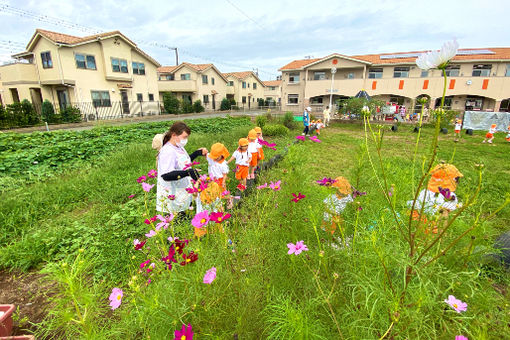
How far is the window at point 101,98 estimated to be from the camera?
19.9m

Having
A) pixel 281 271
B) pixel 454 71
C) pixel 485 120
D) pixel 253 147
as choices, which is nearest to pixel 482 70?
pixel 454 71

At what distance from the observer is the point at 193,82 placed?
31.2m

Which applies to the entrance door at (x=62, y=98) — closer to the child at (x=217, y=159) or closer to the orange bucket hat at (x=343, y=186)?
the child at (x=217, y=159)

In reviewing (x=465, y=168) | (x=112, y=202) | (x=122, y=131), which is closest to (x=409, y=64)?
(x=465, y=168)

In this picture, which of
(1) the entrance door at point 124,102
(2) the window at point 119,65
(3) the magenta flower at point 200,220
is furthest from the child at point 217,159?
(1) the entrance door at point 124,102

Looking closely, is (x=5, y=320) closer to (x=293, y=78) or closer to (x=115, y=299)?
(x=115, y=299)

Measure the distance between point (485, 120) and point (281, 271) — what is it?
2127 cm

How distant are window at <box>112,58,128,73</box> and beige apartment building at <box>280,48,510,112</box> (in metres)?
16.0

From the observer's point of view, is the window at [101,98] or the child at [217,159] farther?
the window at [101,98]

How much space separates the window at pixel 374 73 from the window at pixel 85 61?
2527 centimetres

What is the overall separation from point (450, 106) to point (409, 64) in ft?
20.0

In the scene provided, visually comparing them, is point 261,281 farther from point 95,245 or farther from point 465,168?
point 465,168

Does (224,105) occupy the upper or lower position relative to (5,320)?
upper

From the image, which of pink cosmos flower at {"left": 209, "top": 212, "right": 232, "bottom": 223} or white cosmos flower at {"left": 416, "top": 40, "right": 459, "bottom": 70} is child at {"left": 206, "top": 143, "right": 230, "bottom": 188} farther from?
white cosmos flower at {"left": 416, "top": 40, "right": 459, "bottom": 70}
